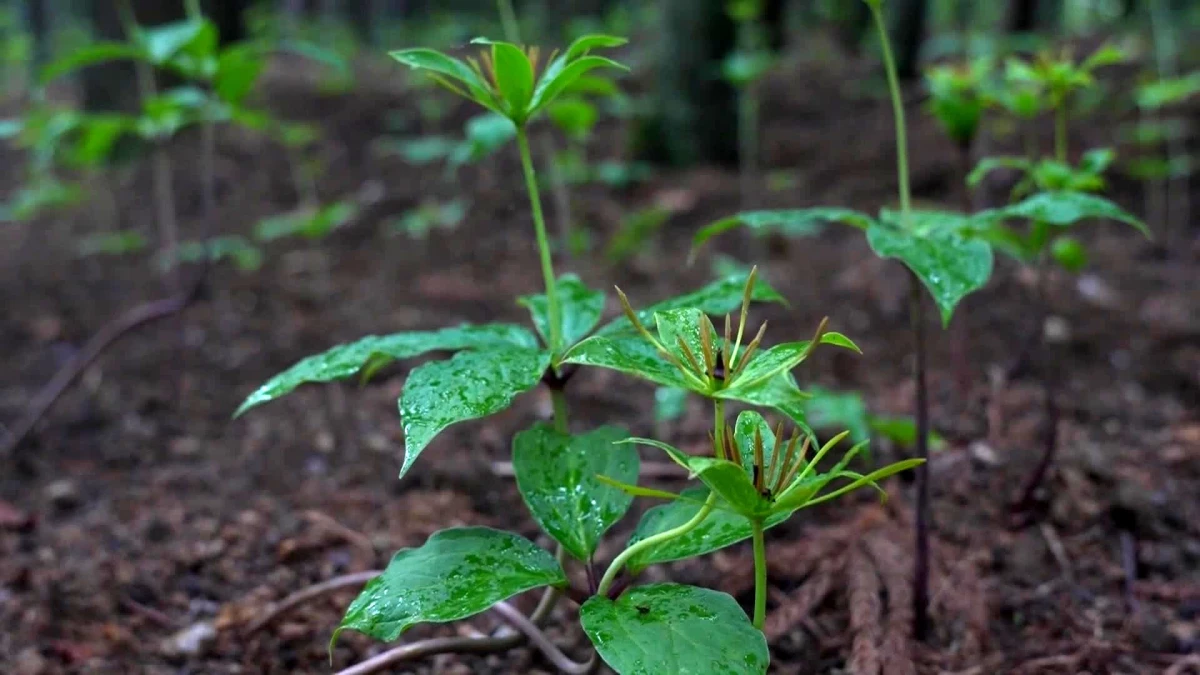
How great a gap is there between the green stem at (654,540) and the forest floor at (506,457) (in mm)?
503

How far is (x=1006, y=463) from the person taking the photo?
1.99m

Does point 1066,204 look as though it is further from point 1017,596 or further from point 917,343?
point 1017,596

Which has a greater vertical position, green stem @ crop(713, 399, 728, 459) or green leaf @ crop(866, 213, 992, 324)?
green leaf @ crop(866, 213, 992, 324)

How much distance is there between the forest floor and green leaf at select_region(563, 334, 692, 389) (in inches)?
26.1

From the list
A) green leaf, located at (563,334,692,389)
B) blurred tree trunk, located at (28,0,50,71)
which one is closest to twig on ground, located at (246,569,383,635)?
green leaf, located at (563,334,692,389)

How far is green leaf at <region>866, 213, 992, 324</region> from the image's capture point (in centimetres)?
111

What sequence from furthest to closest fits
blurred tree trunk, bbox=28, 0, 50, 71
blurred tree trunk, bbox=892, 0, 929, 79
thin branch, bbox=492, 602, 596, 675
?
blurred tree trunk, bbox=28, 0, 50, 71, blurred tree trunk, bbox=892, 0, 929, 79, thin branch, bbox=492, 602, 596, 675

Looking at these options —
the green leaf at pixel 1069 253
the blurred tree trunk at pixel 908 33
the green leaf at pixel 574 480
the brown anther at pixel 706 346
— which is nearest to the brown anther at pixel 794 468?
the brown anther at pixel 706 346

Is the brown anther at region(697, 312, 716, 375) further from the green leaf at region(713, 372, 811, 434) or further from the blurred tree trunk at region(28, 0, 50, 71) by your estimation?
the blurred tree trunk at region(28, 0, 50, 71)

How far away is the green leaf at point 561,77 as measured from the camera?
103 centimetres

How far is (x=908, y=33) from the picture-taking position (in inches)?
292

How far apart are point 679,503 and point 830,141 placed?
494 centimetres

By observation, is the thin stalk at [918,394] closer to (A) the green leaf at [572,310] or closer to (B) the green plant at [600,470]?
(B) the green plant at [600,470]

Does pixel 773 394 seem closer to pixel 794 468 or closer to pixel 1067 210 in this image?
pixel 794 468
